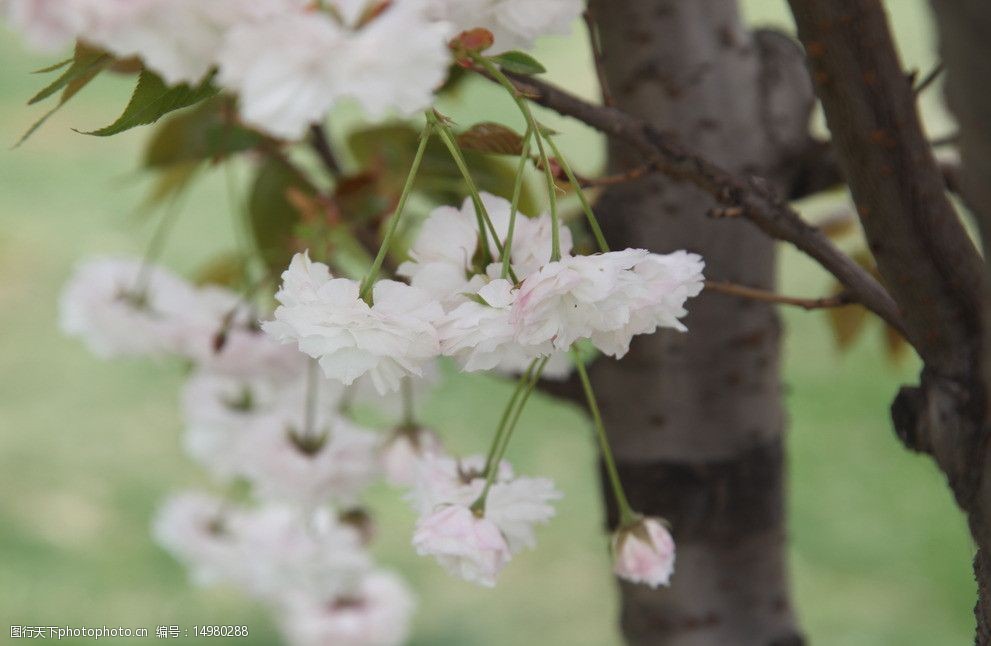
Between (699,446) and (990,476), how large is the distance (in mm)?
261

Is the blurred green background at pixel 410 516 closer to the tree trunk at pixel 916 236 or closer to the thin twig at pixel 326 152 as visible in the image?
the thin twig at pixel 326 152

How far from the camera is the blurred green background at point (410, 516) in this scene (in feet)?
5.16

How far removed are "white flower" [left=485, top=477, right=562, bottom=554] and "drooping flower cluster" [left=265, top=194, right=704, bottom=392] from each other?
0.07 m

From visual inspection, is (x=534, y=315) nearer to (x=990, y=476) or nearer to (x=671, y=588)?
(x=990, y=476)

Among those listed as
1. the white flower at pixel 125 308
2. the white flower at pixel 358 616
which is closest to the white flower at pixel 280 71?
the white flower at pixel 125 308

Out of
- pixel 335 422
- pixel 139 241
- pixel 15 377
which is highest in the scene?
pixel 139 241

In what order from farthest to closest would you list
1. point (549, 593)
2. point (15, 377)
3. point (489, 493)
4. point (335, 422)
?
point (15, 377) → point (549, 593) → point (335, 422) → point (489, 493)

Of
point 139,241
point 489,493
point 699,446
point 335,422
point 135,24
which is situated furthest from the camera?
point 139,241

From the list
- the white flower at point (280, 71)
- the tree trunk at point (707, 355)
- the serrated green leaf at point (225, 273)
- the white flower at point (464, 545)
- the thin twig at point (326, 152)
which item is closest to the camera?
the white flower at point (280, 71)

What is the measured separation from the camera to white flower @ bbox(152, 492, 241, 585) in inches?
35.1

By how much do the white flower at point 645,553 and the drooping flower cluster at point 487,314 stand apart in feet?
0.33

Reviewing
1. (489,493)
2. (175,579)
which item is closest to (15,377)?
(175,579)

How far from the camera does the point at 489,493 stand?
1.28ft

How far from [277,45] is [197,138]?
37 cm
